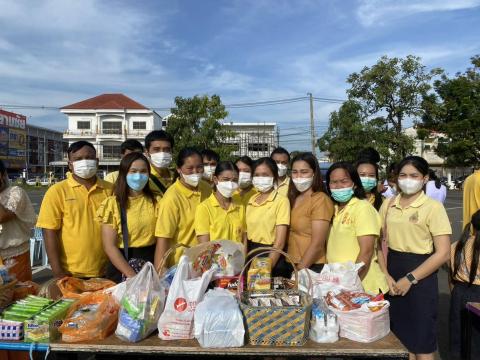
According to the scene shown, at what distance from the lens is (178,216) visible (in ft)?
10.8

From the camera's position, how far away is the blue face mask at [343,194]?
3.16 m

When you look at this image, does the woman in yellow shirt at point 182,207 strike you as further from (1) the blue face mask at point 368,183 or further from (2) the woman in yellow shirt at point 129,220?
(1) the blue face mask at point 368,183

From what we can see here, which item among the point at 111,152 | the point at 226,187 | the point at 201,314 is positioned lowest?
the point at 201,314

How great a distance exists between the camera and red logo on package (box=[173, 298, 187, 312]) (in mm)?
2203

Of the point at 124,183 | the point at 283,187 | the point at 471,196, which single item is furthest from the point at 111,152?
the point at 471,196

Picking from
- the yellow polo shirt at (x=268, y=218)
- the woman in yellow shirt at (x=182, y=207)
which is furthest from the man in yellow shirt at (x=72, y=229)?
the yellow polo shirt at (x=268, y=218)

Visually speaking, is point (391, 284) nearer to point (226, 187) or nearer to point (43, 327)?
point (226, 187)

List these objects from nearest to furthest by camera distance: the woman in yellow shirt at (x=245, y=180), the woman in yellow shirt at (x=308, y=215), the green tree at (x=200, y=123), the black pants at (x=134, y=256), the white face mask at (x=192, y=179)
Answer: the woman in yellow shirt at (x=308, y=215), the black pants at (x=134, y=256), the white face mask at (x=192, y=179), the woman in yellow shirt at (x=245, y=180), the green tree at (x=200, y=123)

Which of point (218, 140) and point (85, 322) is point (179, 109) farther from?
point (85, 322)

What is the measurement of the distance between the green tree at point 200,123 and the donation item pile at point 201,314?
11.5 m

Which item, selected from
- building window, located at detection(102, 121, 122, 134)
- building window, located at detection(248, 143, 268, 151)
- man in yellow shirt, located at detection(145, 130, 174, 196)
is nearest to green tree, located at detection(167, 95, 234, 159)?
building window, located at detection(248, 143, 268, 151)

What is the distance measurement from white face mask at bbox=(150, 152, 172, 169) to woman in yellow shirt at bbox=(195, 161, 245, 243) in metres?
0.88

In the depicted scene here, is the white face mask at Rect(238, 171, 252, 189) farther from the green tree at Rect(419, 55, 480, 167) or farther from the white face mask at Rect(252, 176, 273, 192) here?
the green tree at Rect(419, 55, 480, 167)

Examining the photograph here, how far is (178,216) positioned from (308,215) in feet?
3.46
